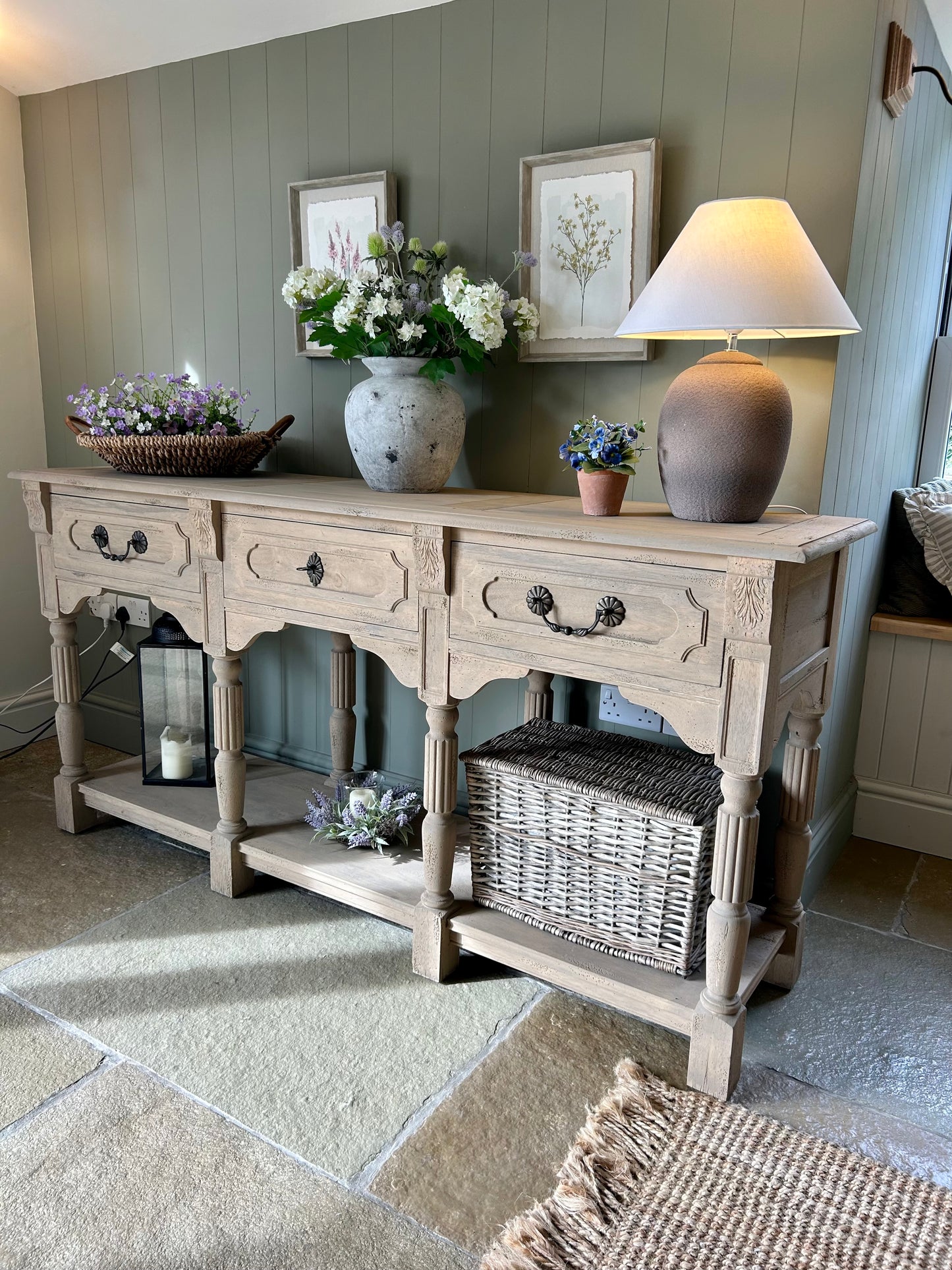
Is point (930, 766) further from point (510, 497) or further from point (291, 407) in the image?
point (291, 407)

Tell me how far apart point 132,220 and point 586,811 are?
82.6 inches

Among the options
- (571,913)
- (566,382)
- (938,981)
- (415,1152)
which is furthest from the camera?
(566,382)

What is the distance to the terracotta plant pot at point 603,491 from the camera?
158 centimetres

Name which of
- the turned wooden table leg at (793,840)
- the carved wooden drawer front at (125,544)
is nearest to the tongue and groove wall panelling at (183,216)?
the carved wooden drawer front at (125,544)

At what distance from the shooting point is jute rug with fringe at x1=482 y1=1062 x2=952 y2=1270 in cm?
121

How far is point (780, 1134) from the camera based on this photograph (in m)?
1.42

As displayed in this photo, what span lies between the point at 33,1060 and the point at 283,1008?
16.5 inches

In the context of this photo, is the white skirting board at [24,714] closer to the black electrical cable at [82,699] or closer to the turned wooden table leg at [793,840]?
the black electrical cable at [82,699]

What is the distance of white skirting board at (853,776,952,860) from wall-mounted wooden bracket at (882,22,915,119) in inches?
61.6

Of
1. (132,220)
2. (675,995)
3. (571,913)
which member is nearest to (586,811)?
(571,913)

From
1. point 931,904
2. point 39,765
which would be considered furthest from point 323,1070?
point 39,765

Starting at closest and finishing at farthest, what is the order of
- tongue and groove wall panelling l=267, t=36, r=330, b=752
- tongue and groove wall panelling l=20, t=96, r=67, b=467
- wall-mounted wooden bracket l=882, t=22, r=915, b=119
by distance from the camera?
wall-mounted wooden bracket l=882, t=22, r=915, b=119 < tongue and groove wall panelling l=267, t=36, r=330, b=752 < tongue and groove wall panelling l=20, t=96, r=67, b=467

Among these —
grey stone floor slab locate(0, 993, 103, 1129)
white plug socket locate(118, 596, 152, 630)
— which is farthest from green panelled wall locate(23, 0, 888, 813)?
grey stone floor slab locate(0, 993, 103, 1129)

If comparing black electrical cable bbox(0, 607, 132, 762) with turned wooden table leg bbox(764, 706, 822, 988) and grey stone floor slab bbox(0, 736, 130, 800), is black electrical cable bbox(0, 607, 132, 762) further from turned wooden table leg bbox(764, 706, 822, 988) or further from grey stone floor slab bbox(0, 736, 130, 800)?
turned wooden table leg bbox(764, 706, 822, 988)
